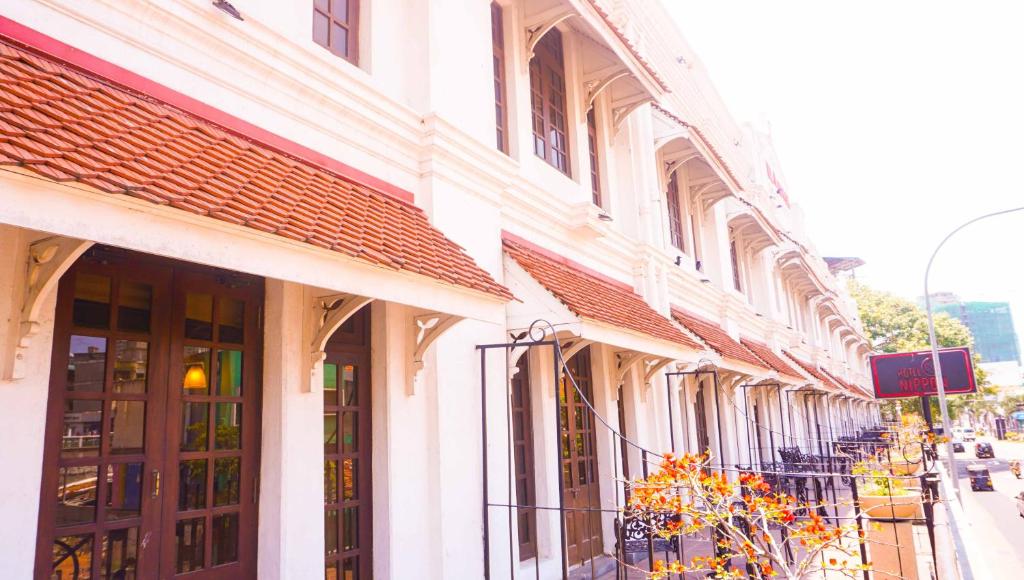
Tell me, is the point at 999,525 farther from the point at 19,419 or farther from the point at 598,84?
the point at 19,419

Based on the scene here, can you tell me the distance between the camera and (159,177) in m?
3.24

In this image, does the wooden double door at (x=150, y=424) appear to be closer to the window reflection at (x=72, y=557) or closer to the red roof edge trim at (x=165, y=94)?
the window reflection at (x=72, y=557)

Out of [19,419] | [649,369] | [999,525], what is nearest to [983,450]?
[999,525]

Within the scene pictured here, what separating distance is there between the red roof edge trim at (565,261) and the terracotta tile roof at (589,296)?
0.02 m

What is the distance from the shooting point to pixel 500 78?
806cm

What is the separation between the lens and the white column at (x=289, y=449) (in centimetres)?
440

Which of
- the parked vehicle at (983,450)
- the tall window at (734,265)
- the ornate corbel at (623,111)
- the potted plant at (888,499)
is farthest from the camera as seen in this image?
the parked vehicle at (983,450)

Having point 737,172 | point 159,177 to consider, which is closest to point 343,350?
point 159,177

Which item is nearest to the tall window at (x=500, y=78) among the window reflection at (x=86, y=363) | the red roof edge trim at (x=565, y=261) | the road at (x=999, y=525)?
A: the red roof edge trim at (x=565, y=261)

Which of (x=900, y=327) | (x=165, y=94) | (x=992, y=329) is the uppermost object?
(x=992, y=329)

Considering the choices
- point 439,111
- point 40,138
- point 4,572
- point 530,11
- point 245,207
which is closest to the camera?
point 40,138

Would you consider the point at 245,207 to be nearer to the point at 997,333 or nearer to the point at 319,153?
the point at 319,153

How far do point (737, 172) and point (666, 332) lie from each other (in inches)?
529

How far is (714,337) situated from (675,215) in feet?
9.51
